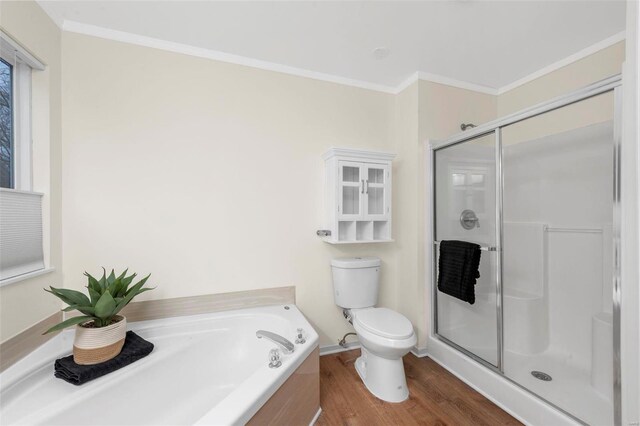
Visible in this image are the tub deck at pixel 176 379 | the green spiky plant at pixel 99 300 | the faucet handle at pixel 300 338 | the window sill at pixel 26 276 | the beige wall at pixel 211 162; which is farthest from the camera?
the beige wall at pixel 211 162

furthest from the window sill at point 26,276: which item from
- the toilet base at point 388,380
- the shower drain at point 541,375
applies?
the shower drain at point 541,375

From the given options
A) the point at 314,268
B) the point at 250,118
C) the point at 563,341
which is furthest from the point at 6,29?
the point at 563,341

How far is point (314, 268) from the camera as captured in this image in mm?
2104

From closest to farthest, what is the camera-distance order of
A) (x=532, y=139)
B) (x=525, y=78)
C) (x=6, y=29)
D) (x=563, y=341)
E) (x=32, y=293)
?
(x=6, y=29) → (x=32, y=293) → (x=563, y=341) → (x=532, y=139) → (x=525, y=78)

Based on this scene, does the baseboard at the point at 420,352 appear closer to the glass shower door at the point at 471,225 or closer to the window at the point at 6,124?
the glass shower door at the point at 471,225

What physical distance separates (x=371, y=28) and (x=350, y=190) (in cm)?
106

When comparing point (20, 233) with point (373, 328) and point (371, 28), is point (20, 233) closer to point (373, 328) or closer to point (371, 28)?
point (373, 328)

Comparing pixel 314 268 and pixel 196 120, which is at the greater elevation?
pixel 196 120

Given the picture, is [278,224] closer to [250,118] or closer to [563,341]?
[250,118]

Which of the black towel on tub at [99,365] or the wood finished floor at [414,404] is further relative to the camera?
the wood finished floor at [414,404]

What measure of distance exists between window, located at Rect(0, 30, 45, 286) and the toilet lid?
1812 mm

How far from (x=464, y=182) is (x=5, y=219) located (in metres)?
2.65

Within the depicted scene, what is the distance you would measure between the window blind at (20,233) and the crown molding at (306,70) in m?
1.04

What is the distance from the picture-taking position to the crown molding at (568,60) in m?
1.71
